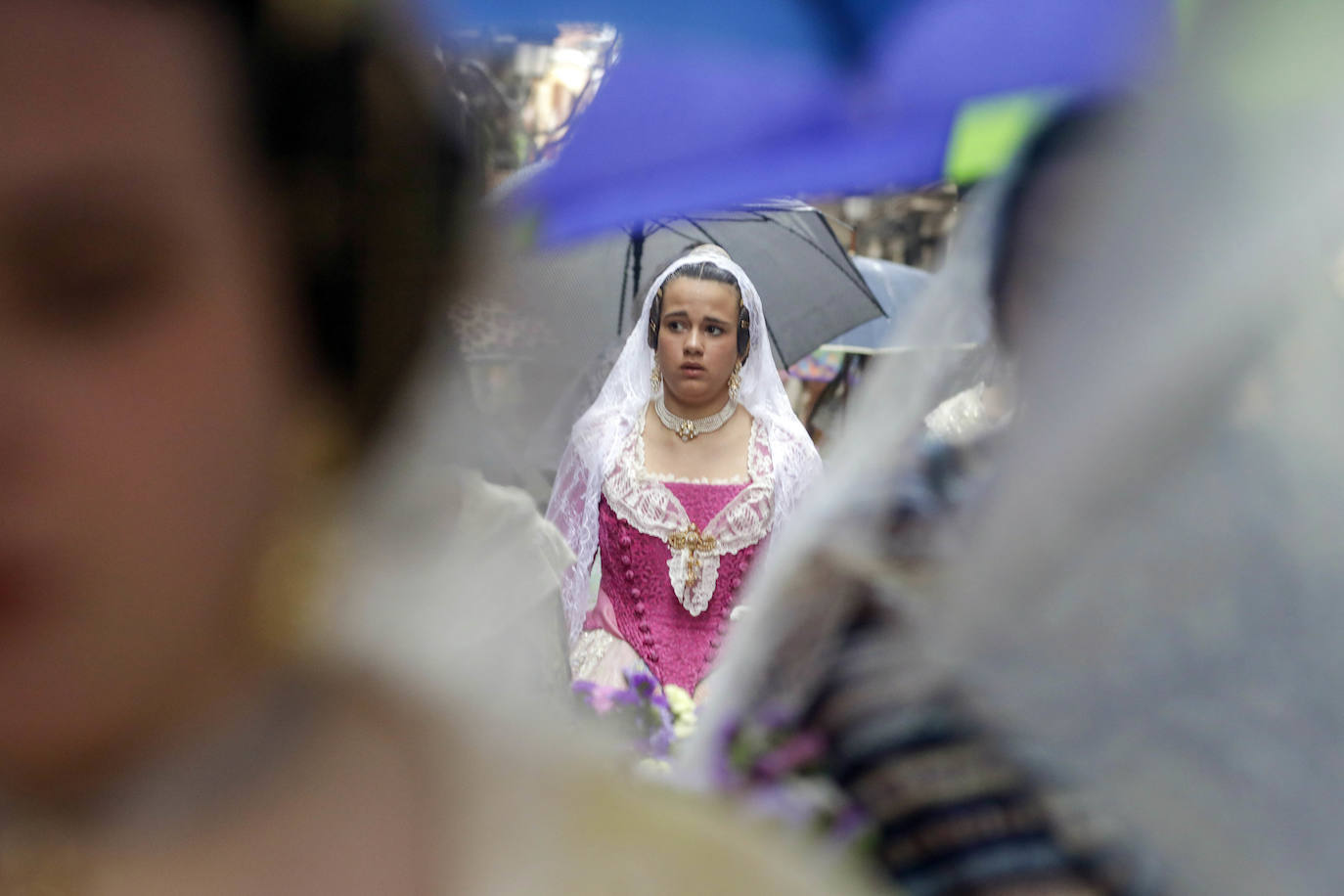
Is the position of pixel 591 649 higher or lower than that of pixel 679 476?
lower

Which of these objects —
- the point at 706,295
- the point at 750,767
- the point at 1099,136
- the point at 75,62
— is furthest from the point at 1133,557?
the point at 706,295

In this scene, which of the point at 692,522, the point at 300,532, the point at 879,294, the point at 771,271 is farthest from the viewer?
the point at 879,294

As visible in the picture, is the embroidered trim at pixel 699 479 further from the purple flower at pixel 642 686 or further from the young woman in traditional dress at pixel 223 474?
the young woman in traditional dress at pixel 223 474

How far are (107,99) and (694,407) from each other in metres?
2.52

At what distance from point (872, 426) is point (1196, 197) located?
475mm

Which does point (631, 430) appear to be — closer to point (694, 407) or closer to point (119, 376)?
point (694, 407)

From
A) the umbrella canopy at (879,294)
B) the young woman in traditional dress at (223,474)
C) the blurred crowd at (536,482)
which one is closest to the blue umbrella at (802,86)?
the blurred crowd at (536,482)

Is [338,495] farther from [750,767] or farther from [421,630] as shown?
[750,767]

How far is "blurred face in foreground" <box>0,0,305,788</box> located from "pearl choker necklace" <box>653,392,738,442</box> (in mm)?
2450

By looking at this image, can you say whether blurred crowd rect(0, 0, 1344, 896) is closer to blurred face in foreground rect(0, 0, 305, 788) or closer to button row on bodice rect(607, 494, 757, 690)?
blurred face in foreground rect(0, 0, 305, 788)

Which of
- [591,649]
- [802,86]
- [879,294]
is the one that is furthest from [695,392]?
[802,86]

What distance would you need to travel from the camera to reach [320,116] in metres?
0.74

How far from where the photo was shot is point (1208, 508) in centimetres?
87

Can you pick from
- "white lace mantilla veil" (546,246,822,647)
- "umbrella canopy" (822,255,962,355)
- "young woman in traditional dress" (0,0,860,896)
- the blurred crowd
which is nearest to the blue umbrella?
the blurred crowd
